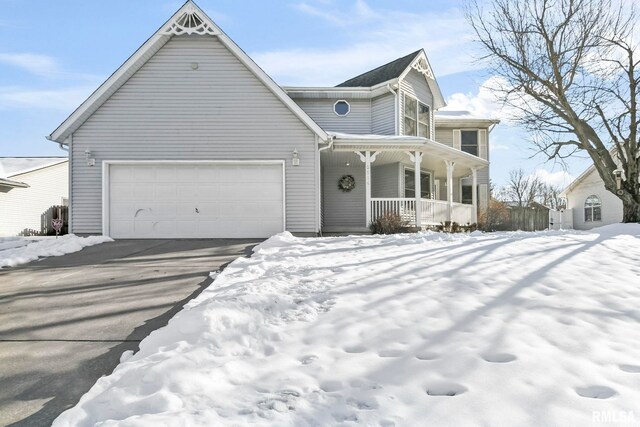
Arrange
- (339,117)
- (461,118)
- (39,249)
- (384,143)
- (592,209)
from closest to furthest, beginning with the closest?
1. (39,249)
2. (384,143)
3. (339,117)
4. (461,118)
5. (592,209)

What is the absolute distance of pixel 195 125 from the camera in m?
10.5

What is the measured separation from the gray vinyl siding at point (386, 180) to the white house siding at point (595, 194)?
1457 centimetres

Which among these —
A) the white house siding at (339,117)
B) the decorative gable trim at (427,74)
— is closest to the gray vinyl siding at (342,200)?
the white house siding at (339,117)

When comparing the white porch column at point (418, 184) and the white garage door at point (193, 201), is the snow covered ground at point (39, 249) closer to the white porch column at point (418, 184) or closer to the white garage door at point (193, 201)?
the white garage door at point (193, 201)

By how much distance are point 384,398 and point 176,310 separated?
2.59 metres

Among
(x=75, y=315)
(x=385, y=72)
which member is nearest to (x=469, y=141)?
(x=385, y=72)

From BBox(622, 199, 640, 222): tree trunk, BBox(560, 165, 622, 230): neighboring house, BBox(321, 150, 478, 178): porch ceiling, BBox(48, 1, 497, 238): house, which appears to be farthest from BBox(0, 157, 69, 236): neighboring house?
BBox(560, 165, 622, 230): neighboring house

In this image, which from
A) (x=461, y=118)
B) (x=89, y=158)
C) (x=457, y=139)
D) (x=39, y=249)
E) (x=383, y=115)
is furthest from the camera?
(x=457, y=139)

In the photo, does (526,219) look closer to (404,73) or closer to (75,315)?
(404,73)

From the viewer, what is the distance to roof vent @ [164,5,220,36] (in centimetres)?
1026

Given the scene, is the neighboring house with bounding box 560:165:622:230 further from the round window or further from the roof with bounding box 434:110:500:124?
the round window

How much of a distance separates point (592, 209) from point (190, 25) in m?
24.2

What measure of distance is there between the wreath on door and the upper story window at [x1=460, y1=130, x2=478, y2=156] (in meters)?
7.35

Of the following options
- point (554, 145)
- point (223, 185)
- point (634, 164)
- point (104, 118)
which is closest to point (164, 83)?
point (104, 118)
